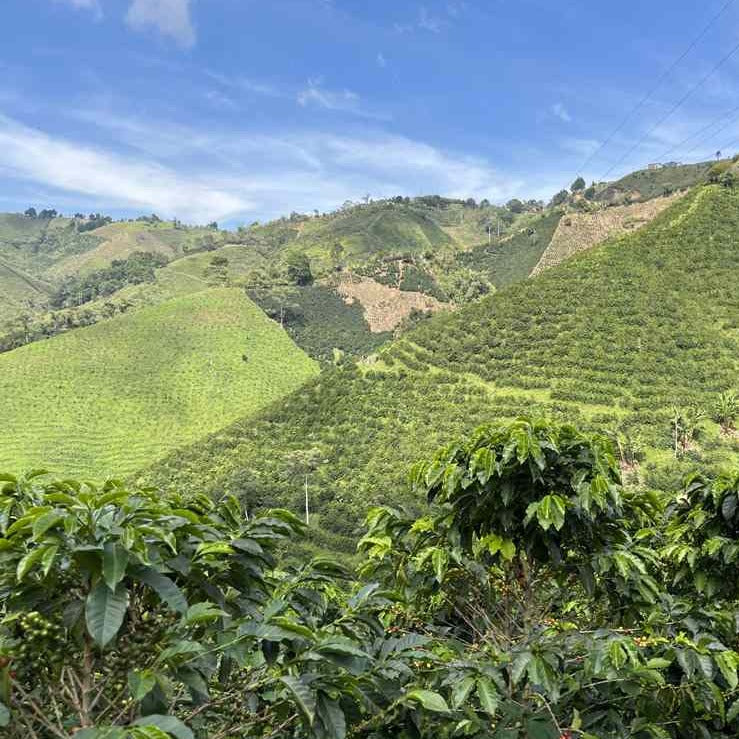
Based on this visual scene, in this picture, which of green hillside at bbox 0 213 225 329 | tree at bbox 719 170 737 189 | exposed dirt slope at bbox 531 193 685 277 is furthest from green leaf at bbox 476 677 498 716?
green hillside at bbox 0 213 225 329

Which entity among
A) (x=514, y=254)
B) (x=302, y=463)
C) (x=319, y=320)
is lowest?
(x=302, y=463)

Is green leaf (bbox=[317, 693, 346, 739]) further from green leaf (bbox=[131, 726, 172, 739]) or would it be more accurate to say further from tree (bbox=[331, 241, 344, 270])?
tree (bbox=[331, 241, 344, 270])

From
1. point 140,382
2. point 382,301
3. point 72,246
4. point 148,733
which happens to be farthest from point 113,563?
point 72,246

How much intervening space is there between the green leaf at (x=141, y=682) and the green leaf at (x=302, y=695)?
37 cm

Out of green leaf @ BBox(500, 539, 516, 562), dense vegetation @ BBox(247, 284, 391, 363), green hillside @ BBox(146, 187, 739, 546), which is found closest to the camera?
green leaf @ BBox(500, 539, 516, 562)

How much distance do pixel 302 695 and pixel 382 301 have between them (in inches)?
3173

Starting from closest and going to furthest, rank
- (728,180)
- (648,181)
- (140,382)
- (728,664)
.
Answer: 1. (728,664)
2. (728,180)
3. (140,382)
4. (648,181)

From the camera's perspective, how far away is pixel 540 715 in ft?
7.62

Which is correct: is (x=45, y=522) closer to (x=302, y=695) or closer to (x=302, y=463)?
(x=302, y=695)

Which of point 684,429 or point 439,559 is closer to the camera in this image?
point 439,559

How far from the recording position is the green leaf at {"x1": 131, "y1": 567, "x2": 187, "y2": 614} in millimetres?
1816

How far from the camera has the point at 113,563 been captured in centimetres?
168

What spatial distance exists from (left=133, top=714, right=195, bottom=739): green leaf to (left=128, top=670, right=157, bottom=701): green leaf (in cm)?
7

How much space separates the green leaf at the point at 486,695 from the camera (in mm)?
2031
